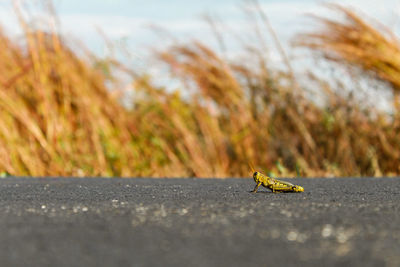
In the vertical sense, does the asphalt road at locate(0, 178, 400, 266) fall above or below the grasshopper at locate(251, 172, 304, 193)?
below

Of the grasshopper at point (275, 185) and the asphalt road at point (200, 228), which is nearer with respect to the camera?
the asphalt road at point (200, 228)

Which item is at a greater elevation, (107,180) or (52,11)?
(52,11)

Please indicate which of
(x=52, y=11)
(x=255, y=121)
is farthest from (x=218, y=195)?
(x=52, y=11)

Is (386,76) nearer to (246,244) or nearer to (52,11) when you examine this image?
(52,11)

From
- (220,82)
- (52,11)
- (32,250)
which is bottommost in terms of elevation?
(32,250)

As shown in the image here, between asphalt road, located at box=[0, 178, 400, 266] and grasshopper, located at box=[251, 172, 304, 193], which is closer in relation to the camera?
asphalt road, located at box=[0, 178, 400, 266]

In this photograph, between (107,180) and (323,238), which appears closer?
(323,238)

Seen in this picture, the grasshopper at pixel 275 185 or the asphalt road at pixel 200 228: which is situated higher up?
the grasshopper at pixel 275 185

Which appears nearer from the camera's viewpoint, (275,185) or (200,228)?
(200,228)
